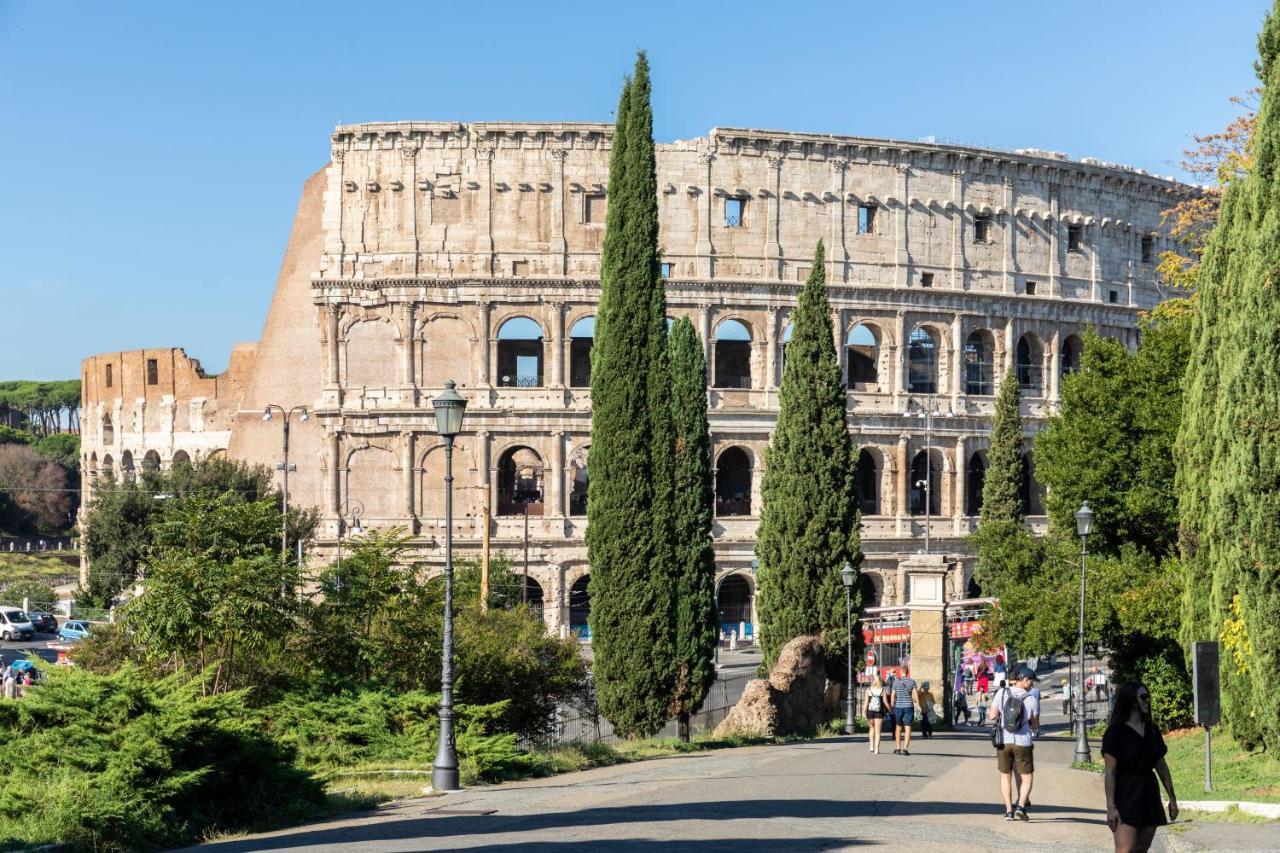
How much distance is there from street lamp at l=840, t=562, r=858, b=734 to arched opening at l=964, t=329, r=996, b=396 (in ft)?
73.5

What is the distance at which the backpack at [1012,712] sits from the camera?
13.8 m

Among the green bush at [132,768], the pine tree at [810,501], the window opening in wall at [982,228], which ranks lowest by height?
the green bush at [132,768]

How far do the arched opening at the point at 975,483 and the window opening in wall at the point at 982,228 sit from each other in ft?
22.7

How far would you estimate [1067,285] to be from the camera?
54.1 meters

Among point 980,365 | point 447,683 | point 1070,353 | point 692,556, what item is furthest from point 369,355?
point 447,683

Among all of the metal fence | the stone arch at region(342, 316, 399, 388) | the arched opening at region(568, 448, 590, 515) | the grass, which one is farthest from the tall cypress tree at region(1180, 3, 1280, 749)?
the stone arch at region(342, 316, 399, 388)

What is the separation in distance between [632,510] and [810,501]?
7.05 m

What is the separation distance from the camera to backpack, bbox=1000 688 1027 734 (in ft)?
45.3

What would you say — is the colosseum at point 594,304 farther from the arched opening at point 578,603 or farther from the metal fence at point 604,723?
the metal fence at point 604,723

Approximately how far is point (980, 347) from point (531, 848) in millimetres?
44366

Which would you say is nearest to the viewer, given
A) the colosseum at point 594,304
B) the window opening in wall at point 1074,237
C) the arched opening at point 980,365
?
the colosseum at point 594,304

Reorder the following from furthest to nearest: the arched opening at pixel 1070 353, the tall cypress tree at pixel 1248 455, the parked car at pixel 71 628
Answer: the arched opening at pixel 1070 353, the parked car at pixel 71 628, the tall cypress tree at pixel 1248 455

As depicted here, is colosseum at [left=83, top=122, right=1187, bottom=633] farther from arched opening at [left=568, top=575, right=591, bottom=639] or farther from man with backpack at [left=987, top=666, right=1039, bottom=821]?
man with backpack at [left=987, top=666, right=1039, bottom=821]

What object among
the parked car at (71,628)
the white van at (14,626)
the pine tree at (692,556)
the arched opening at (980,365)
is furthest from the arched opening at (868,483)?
the white van at (14,626)
